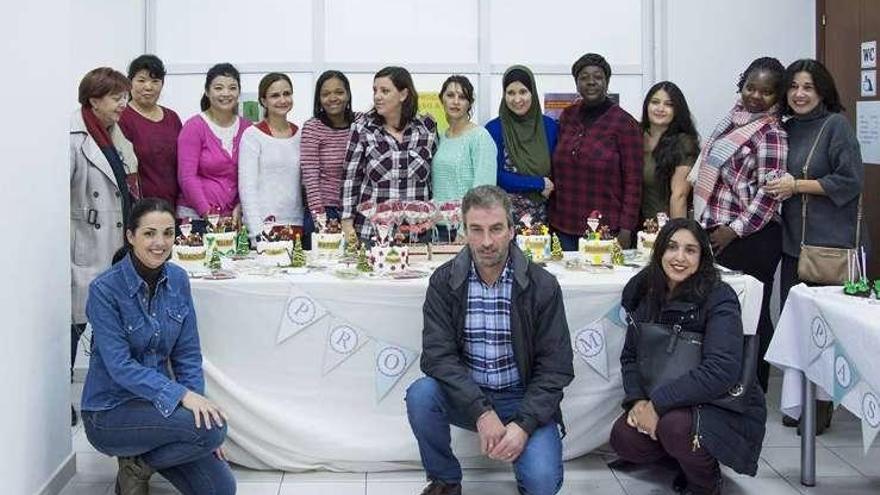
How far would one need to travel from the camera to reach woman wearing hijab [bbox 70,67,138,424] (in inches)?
151

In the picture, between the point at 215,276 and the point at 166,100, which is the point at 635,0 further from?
the point at 215,276

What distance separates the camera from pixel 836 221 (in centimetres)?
392

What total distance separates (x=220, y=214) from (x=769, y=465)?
2552mm

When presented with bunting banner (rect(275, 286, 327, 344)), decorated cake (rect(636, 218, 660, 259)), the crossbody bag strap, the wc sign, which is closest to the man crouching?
bunting banner (rect(275, 286, 327, 344))

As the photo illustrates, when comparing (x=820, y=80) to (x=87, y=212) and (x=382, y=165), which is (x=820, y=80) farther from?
(x=87, y=212)

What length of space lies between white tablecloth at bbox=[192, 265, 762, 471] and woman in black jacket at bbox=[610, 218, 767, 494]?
1.08 ft

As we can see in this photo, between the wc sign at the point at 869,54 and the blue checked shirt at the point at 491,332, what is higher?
the wc sign at the point at 869,54

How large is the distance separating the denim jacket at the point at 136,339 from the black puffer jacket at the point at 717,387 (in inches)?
61.2

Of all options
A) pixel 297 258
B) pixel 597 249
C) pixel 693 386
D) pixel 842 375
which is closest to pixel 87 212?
pixel 297 258

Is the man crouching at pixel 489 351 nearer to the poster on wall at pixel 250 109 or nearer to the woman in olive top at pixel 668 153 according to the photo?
the woman in olive top at pixel 668 153

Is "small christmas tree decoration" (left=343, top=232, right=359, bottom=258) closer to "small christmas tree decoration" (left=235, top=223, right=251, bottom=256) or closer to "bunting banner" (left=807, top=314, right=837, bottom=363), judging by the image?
"small christmas tree decoration" (left=235, top=223, right=251, bottom=256)

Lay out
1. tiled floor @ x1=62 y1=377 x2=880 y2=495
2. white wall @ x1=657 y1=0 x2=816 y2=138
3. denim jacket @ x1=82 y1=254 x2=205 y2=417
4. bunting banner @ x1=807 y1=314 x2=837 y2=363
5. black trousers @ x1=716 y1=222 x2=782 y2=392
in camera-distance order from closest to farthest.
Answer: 1. denim jacket @ x1=82 y1=254 x2=205 y2=417
2. bunting banner @ x1=807 y1=314 x2=837 y2=363
3. tiled floor @ x1=62 y1=377 x2=880 y2=495
4. black trousers @ x1=716 y1=222 x2=782 y2=392
5. white wall @ x1=657 y1=0 x2=816 y2=138

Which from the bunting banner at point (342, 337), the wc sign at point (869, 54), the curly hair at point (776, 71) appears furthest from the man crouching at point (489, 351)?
the wc sign at point (869, 54)

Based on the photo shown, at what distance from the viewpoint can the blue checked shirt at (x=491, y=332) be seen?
10.1 feet
